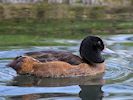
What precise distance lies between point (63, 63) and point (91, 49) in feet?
2.61

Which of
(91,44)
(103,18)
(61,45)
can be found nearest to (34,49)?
(61,45)

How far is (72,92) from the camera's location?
32.6 feet

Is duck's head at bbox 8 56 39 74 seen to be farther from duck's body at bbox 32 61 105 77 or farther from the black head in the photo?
the black head

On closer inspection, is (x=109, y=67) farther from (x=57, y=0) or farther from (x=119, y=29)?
(x=57, y=0)

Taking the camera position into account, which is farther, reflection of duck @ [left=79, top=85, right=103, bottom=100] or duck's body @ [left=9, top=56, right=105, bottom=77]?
duck's body @ [left=9, top=56, right=105, bottom=77]

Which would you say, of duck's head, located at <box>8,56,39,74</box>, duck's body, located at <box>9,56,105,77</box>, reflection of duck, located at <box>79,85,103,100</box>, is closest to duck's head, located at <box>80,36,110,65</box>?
duck's body, located at <box>9,56,105,77</box>

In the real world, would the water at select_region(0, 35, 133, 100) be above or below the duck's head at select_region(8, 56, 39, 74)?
below

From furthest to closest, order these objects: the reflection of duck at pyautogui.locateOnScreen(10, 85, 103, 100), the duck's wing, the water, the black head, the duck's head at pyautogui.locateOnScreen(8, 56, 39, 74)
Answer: the black head < the duck's wing < the duck's head at pyautogui.locateOnScreen(8, 56, 39, 74) < the water < the reflection of duck at pyautogui.locateOnScreen(10, 85, 103, 100)

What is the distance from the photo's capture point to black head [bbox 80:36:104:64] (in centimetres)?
1175

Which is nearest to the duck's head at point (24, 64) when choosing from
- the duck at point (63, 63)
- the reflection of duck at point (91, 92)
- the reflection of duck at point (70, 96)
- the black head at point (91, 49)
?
the duck at point (63, 63)

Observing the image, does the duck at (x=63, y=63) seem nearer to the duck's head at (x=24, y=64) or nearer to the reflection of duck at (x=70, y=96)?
the duck's head at (x=24, y=64)

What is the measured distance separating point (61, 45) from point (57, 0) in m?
5.65

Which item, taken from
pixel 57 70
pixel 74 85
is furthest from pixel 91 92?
pixel 57 70

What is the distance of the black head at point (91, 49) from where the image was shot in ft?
38.5
